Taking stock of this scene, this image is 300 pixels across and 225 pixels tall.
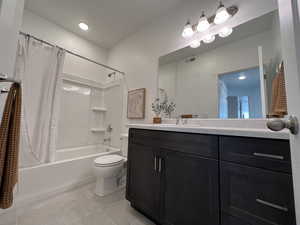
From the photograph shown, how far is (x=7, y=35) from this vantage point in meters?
0.49

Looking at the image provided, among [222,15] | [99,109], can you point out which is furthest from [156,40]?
[99,109]

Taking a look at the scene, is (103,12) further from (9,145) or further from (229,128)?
(229,128)

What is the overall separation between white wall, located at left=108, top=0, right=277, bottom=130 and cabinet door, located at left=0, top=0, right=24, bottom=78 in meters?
1.64

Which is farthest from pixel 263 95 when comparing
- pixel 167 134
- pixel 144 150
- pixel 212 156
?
pixel 144 150

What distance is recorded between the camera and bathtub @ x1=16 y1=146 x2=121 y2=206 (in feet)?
4.86

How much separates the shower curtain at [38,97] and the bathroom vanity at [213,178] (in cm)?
134

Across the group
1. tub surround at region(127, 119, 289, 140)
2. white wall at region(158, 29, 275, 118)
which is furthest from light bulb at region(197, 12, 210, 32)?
tub surround at region(127, 119, 289, 140)

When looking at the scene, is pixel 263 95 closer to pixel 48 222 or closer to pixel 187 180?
pixel 187 180

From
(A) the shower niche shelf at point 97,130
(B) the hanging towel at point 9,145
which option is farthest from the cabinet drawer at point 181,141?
(A) the shower niche shelf at point 97,130

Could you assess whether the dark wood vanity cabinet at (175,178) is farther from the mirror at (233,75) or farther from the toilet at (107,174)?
the mirror at (233,75)

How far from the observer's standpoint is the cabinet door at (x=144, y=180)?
120cm

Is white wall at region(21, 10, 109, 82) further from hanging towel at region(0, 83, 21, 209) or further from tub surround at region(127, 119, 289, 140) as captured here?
hanging towel at region(0, 83, 21, 209)

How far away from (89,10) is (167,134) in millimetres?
2283

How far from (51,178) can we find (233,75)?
2478 millimetres
